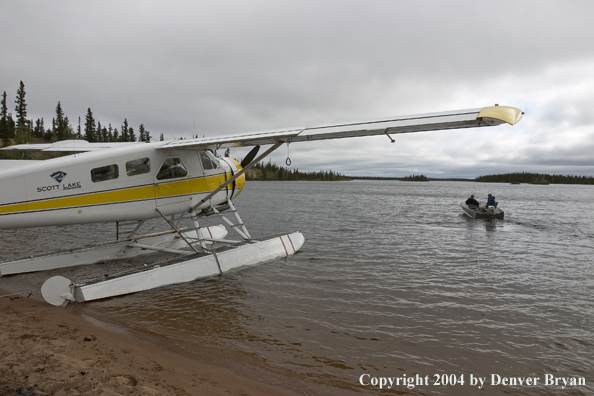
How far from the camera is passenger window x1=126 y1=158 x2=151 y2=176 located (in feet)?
25.7

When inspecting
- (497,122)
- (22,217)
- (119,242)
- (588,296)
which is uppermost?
(497,122)

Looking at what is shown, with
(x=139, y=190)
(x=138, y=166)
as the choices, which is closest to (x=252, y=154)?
(x=138, y=166)

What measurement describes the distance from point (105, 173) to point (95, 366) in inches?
192

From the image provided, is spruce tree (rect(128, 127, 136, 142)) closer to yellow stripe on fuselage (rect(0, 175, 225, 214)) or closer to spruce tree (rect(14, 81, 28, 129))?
spruce tree (rect(14, 81, 28, 129))

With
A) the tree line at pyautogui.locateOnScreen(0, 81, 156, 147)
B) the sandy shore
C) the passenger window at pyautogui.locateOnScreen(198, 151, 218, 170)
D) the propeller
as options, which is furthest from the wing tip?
the tree line at pyautogui.locateOnScreen(0, 81, 156, 147)

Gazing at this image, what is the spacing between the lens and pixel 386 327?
5949mm

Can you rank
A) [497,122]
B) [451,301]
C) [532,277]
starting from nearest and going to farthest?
[497,122] → [451,301] → [532,277]

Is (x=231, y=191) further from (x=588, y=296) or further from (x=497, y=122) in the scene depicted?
(x=588, y=296)

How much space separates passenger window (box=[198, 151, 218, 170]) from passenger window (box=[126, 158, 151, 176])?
61.8 inches

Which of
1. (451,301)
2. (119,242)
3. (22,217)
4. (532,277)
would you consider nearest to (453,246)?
(532,277)

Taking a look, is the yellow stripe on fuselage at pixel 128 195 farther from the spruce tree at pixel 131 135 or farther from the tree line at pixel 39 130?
the spruce tree at pixel 131 135

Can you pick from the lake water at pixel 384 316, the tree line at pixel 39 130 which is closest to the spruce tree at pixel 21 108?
the tree line at pixel 39 130

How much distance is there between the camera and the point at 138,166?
802 cm

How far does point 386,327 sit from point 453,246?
9.45m
